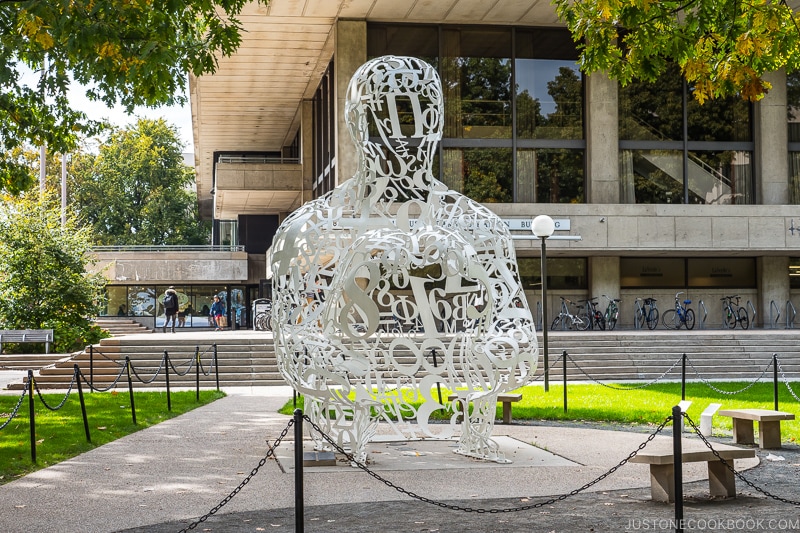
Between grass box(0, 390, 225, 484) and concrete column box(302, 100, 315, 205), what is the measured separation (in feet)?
68.1

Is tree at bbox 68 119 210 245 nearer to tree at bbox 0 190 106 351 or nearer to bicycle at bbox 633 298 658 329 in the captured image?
tree at bbox 0 190 106 351

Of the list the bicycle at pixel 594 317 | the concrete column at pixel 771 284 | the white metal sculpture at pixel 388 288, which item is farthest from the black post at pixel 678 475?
the concrete column at pixel 771 284

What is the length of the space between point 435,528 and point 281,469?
3.01m

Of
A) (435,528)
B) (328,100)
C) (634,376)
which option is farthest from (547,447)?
(328,100)

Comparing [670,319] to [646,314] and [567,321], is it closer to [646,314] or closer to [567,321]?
[646,314]

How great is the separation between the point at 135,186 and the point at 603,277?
1479 inches

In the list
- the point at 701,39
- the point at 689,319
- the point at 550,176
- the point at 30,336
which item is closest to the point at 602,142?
the point at 550,176

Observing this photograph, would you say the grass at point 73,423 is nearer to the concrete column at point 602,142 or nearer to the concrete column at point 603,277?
the concrete column at point 602,142

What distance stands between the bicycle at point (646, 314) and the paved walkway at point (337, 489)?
19.4 meters

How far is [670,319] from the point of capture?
106ft

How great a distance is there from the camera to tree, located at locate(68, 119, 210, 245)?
5809 cm

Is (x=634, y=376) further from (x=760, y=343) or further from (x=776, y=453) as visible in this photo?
(x=776, y=453)

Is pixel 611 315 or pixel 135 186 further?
pixel 135 186

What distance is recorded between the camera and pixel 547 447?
10.7 metres
